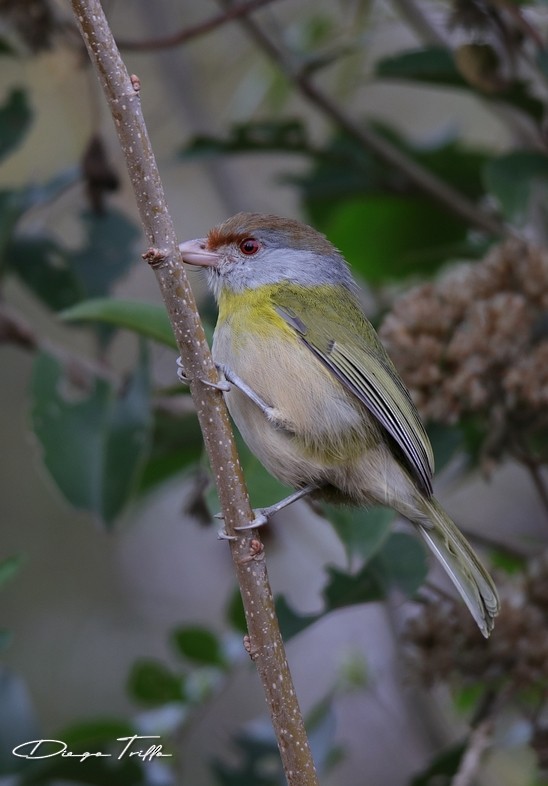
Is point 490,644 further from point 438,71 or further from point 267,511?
point 438,71

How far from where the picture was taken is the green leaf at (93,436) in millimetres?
3326

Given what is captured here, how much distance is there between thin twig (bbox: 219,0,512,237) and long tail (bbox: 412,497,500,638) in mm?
1351

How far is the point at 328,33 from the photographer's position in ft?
16.1

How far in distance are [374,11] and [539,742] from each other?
10.1 feet

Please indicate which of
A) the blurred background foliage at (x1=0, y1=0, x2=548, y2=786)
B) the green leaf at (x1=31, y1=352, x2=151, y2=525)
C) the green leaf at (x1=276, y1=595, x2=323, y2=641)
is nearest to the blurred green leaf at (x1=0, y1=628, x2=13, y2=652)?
the blurred background foliage at (x1=0, y1=0, x2=548, y2=786)

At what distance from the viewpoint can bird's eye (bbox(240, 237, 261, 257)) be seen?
334cm

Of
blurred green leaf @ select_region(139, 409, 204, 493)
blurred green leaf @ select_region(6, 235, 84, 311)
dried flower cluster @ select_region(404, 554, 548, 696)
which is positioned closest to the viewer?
dried flower cluster @ select_region(404, 554, 548, 696)

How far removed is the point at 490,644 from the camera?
3246 millimetres

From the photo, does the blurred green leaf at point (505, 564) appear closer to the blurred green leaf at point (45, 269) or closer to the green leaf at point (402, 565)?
the green leaf at point (402, 565)

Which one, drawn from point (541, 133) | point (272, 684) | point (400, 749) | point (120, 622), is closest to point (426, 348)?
point (541, 133)

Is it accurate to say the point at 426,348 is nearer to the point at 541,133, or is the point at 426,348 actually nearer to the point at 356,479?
the point at 356,479

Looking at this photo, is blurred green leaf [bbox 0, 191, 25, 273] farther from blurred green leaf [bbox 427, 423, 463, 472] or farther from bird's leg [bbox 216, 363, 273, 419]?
blurred green leaf [bbox 427, 423, 463, 472]

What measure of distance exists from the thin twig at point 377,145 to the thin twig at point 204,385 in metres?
Answer: 1.94

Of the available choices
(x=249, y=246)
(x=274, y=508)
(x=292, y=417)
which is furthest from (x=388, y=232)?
(x=274, y=508)
